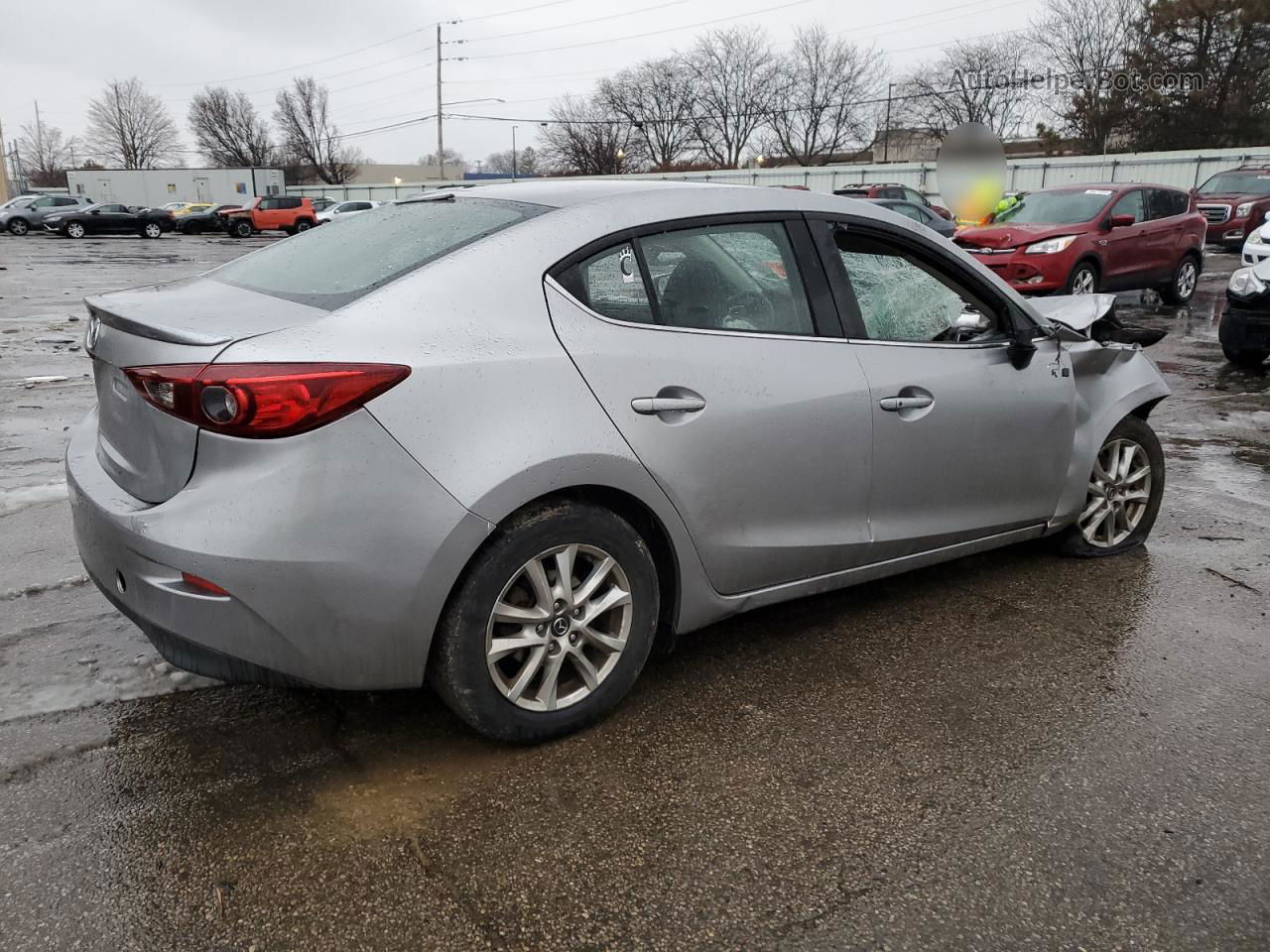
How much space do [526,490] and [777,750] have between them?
105 centimetres

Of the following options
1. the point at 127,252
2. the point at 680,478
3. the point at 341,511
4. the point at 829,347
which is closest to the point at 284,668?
the point at 341,511

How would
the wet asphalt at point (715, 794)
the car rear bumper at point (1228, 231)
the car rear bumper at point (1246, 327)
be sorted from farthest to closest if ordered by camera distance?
the car rear bumper at point (1228, 231) → the car rear bumper at point (1246, 327) → the wet asphalt at point (715, 794)

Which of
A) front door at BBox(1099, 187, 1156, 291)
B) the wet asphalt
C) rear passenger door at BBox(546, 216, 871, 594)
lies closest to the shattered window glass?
rear passenger door at BBox(546, 216, 871, 594)

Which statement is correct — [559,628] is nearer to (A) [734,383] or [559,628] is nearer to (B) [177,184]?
(A) [734,383]

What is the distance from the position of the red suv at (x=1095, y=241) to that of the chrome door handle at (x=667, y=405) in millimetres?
10336

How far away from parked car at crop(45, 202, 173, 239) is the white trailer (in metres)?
21.3

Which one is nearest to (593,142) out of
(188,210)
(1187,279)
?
(188,210)

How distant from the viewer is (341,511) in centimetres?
228

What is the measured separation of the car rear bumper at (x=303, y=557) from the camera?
227cm

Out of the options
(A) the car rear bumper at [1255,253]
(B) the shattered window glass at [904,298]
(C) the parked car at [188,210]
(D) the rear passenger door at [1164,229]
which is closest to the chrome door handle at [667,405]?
(B) the shattered window glass at [904,298]

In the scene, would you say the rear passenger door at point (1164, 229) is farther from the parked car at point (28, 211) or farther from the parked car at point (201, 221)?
the parked car at point (28, 211)

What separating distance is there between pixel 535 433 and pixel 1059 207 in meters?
12.4

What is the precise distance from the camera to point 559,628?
2664mm

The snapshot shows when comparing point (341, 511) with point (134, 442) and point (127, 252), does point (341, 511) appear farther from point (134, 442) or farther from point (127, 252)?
point (127, 252)
